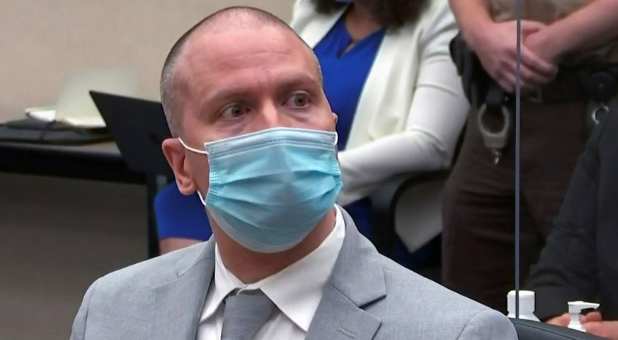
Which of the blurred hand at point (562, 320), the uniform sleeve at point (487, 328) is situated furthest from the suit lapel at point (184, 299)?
the blurred hand at point (562, 320)

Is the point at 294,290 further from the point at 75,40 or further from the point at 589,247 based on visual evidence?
the point at 75,40

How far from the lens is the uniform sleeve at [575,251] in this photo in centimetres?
201

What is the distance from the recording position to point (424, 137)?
8.93 ft

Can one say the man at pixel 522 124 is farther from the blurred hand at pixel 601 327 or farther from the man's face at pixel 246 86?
the man's face at pixel 246 86

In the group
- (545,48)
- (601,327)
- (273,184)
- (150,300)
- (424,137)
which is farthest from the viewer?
(424,137)

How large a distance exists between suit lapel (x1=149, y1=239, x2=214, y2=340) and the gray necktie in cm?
6

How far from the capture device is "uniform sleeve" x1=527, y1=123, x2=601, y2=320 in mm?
2012

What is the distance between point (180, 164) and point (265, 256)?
17cm

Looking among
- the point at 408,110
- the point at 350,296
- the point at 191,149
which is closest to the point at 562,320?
the point at 350,296

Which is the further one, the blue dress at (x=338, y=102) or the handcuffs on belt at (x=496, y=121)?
the blue dress at (x=338, y=102)

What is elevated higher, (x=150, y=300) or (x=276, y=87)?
(x=276, y=87)

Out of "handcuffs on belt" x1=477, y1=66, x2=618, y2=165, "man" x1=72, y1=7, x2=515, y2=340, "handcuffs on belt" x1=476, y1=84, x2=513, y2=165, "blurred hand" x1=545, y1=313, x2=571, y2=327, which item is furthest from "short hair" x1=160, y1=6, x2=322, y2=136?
"handcuffs on belt" x1=476, y1=84, x2=513, y2=165

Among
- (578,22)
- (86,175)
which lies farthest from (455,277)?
(86,175)

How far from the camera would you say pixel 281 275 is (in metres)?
1.38
